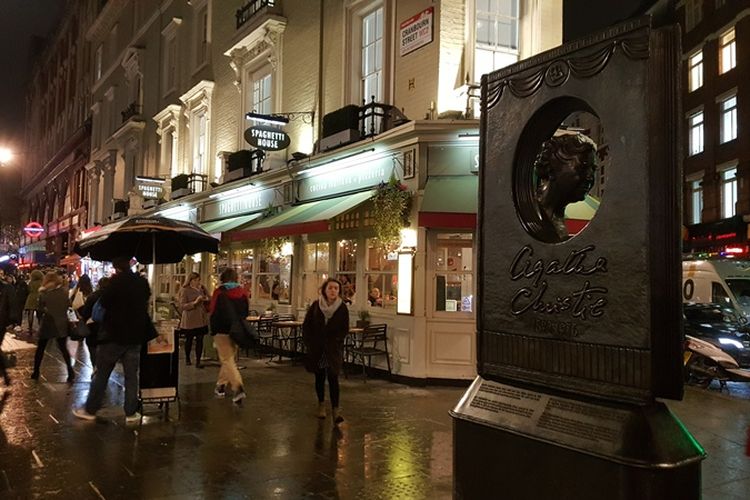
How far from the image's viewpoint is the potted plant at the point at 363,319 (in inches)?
469

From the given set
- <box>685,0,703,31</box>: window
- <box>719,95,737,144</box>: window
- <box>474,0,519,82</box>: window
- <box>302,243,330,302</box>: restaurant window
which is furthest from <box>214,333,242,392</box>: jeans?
<box>685,0,703,31</box>: window

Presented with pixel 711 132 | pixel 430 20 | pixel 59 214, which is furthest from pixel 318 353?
pixel 59 214

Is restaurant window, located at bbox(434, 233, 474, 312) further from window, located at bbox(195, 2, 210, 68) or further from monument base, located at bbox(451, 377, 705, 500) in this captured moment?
window, located at bbox(195, 2, 210, 68)

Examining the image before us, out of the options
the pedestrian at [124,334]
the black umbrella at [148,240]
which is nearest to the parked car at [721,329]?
the black umbrella at [148,240]

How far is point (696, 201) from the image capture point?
97.8ft

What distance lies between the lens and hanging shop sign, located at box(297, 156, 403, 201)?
469 inches

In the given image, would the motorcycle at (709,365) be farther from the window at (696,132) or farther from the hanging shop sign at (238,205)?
the window at (696,132)

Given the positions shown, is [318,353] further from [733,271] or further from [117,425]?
[733,271]

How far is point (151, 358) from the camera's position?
778cm

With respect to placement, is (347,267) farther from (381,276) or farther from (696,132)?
(696,132)

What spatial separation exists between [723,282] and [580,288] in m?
15.1

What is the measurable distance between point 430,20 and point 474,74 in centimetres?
124

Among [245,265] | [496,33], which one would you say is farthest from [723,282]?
[245,265]

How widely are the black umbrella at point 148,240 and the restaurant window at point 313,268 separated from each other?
147 inches
